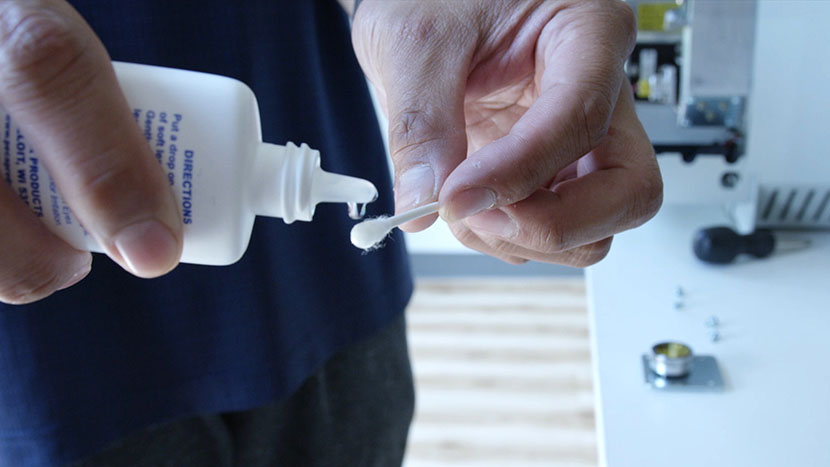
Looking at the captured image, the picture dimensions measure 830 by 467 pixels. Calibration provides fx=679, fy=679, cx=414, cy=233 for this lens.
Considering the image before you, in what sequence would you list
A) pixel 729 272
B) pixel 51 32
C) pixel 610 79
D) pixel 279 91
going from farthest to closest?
1. pixel 729 272
2. pixel 279 91
3. pixel 610 79
4. pixel 51 32

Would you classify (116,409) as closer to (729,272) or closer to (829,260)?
(729,272)

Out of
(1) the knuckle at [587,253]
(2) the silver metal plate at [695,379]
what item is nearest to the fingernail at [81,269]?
(1) the knuckle at [587,253]

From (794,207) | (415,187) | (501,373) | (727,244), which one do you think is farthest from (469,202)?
(501,373)

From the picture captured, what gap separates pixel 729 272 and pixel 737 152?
182mm

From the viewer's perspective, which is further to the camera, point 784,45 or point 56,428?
point 784,45

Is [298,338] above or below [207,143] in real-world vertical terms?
below

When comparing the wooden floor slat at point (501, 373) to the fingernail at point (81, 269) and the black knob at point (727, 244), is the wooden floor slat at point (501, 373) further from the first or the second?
the fingernail at point (81, 269)

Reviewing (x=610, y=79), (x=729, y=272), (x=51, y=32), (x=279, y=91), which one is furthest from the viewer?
(x=729, y=272)

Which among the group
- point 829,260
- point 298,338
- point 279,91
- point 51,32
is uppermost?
point 51,32

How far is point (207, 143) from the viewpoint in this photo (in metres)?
0.37

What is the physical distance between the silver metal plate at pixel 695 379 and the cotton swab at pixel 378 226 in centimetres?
36

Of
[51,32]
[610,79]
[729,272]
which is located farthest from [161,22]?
[729,272]

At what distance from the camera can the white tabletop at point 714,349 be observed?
60cm

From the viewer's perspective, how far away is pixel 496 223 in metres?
0.49
